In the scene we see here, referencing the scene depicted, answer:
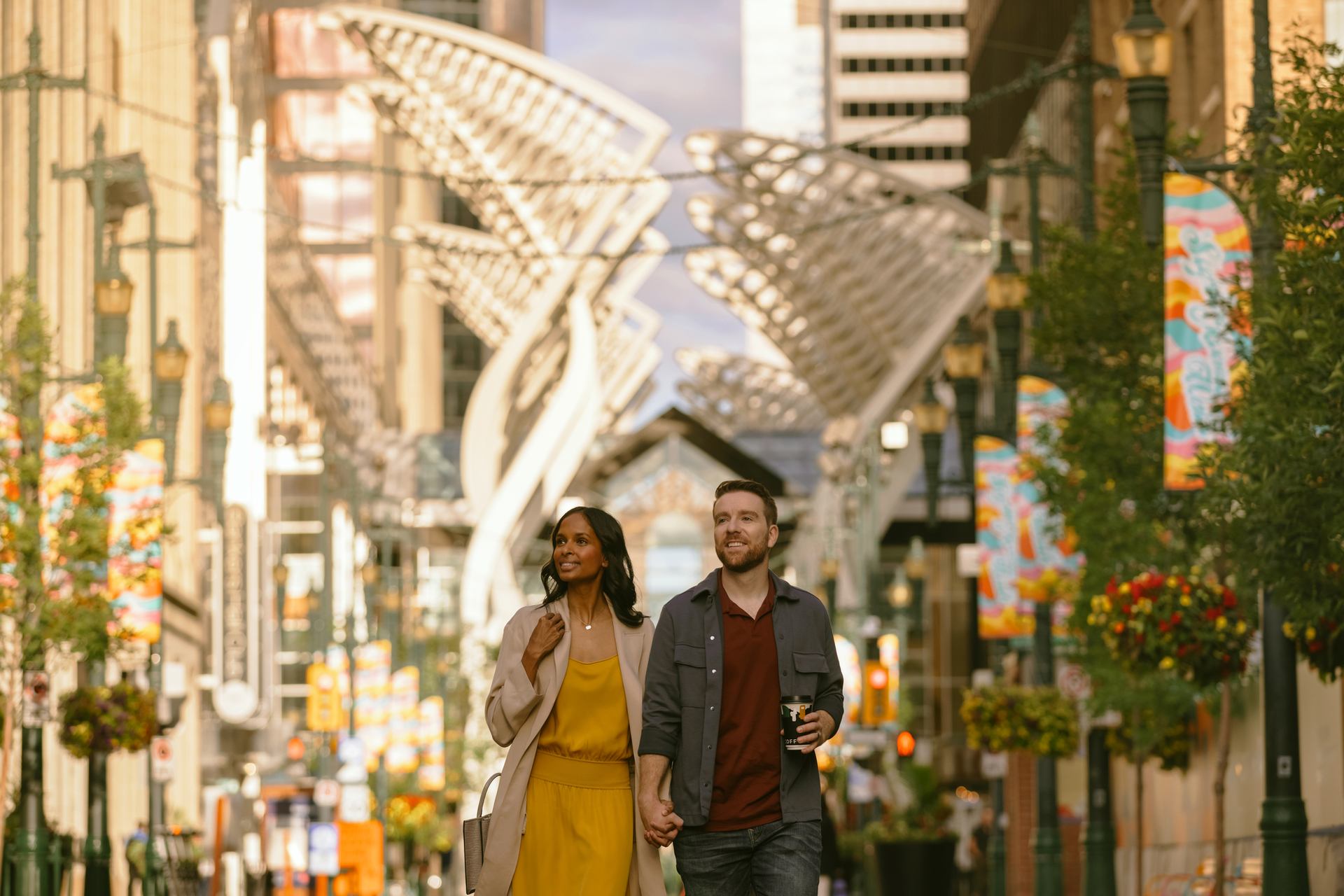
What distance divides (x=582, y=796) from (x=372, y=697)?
50.8 m

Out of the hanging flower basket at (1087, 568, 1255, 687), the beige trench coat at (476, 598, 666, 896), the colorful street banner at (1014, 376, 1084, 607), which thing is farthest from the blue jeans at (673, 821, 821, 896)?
the colorful street banner at (1014, 376, 1084, 607)

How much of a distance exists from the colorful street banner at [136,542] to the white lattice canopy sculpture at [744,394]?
116 m

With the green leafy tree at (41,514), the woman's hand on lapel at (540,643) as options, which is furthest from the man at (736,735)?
the green leafy tree at (41,514)

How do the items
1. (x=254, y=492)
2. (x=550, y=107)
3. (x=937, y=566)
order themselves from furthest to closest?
(x=937, y=566) → (x=550, y=107) → (x=254, y=492)

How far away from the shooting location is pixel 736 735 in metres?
8.57

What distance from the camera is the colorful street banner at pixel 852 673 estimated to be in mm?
65000

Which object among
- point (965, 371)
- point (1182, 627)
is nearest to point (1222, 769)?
point (1182, 627)

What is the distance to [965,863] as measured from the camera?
182ft

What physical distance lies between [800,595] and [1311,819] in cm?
1973

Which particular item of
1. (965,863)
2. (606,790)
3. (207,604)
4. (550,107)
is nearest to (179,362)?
(606,790)

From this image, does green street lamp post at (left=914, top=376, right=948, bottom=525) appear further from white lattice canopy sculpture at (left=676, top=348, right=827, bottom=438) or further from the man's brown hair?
white lattice canopy sculpture at (left=676, top=348, right=827, bottom=438)

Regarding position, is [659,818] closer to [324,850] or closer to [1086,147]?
[1086,147]

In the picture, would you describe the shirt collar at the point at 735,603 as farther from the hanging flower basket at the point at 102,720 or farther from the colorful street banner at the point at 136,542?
the hanging flower basket at the point at 102,720

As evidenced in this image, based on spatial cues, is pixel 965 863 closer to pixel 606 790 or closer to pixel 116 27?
pixel 116 27
